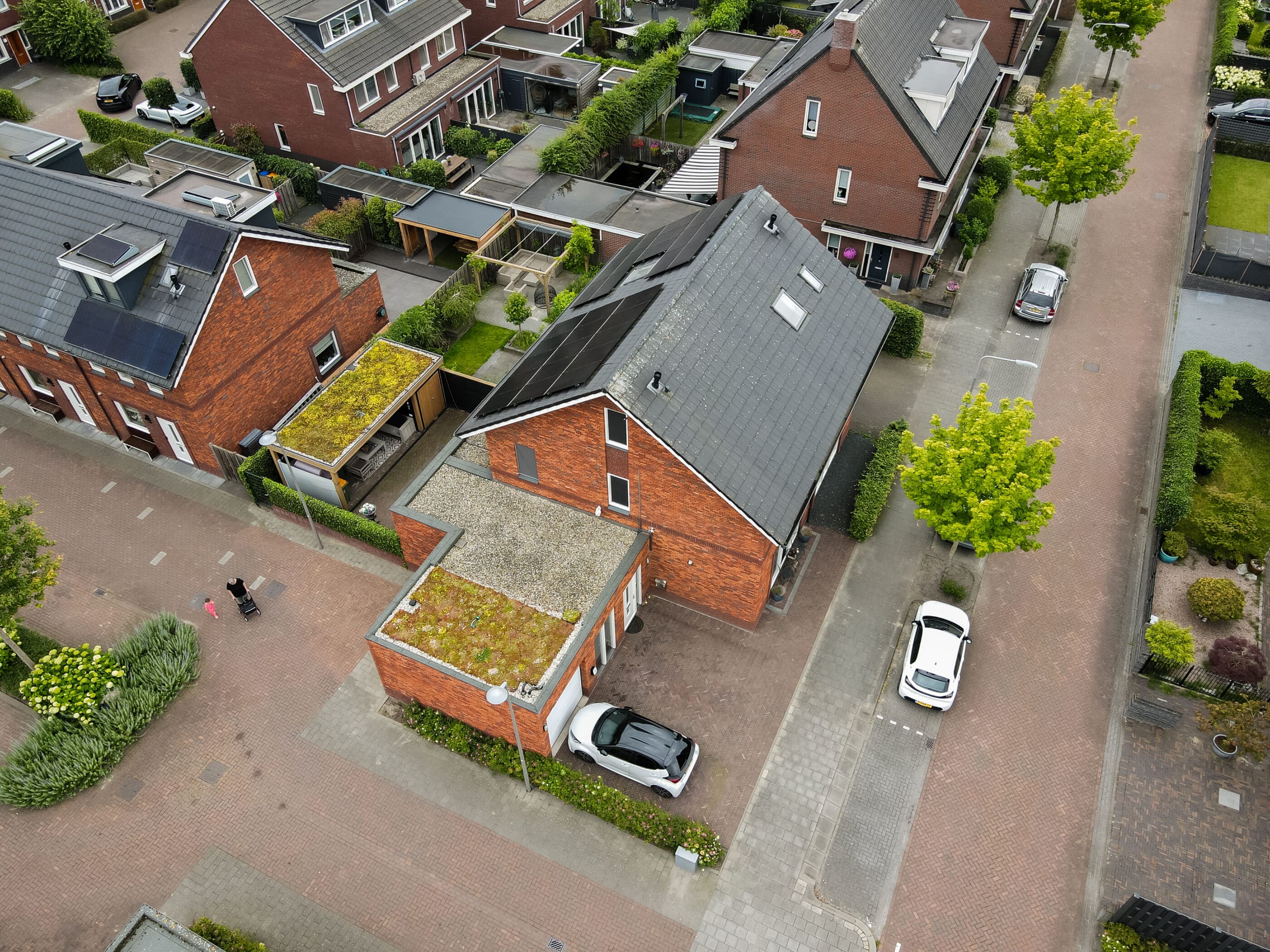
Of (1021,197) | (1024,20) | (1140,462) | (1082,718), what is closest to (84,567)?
(1082,718)

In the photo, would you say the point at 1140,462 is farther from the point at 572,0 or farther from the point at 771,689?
the point at 572,0

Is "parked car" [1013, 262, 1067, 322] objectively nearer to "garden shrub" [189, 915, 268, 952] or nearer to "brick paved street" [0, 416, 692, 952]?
"brick paved street" [0, 416, 692, 952]

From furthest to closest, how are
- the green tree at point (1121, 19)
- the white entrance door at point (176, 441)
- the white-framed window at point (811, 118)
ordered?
the green tree at point (1121, 19), the white-framed window at point (811, 118), the white entrance door at point (176, 441)

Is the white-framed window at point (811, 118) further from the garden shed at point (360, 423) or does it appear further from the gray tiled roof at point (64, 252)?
the gray tiled roof at point (64, 252)

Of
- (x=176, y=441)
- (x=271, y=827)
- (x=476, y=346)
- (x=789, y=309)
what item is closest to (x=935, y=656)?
(x=789, y=309)

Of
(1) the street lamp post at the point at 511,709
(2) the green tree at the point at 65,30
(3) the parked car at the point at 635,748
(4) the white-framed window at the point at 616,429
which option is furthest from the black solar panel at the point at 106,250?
(2) the green tree at the point at 65,30
